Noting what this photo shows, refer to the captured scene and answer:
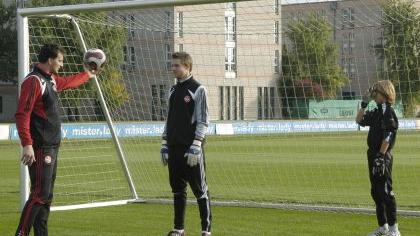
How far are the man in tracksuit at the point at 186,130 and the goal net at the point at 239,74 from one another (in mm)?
3259

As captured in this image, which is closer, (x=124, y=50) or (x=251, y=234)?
(x=251, y=234)

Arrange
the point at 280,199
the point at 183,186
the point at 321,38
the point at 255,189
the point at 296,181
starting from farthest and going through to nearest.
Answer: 1. the point at 296,181
2. the point at 255,189
3. the point at 321,38
4. the point at 280,199
5. the point at 183,186

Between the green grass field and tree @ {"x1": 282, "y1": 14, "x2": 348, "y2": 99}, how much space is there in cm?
209

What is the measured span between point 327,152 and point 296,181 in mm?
Result: 11320

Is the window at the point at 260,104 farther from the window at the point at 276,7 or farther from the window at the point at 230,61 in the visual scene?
the window at the point at 276,7

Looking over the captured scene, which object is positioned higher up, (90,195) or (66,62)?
(66,62)

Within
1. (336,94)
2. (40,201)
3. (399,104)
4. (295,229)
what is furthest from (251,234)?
(336,94)

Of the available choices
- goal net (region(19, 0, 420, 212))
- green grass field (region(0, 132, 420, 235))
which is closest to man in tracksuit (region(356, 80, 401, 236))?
green grass field (region(0, 132, 420, 235))

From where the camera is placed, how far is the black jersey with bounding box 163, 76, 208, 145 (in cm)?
934

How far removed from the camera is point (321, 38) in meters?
15.8

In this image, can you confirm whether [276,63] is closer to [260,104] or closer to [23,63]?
[260,104]

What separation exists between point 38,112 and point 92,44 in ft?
25.0

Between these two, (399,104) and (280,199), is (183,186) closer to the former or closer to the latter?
(280,199)

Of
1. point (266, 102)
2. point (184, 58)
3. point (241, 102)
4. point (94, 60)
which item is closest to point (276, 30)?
point (266, 102)
